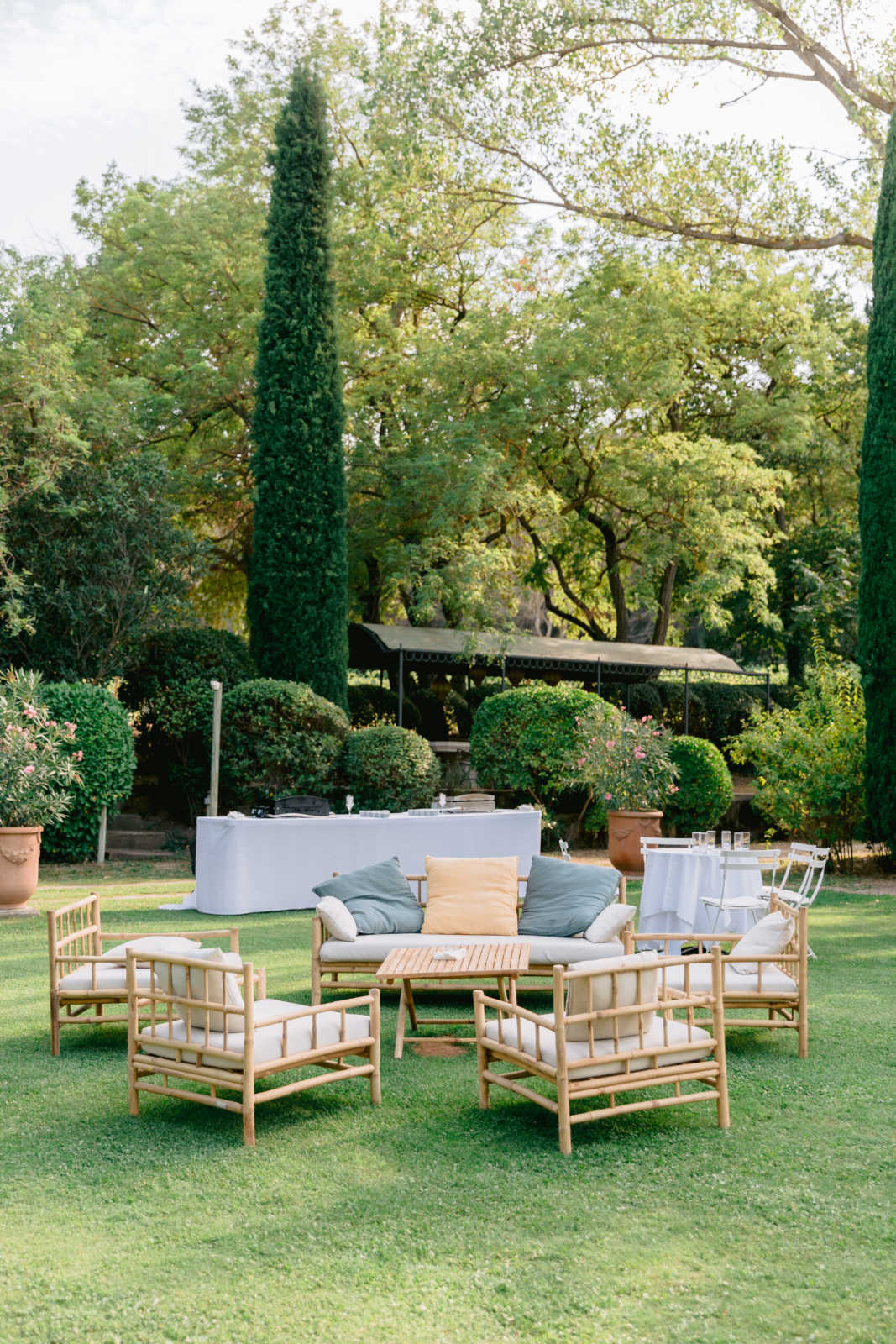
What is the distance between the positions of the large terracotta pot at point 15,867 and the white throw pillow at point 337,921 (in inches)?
176

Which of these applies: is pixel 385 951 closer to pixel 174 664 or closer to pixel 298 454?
pixel 174 664

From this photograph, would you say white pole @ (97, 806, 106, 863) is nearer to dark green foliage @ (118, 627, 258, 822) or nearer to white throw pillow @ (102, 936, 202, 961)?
dark green foliage @ (118, 627, 258, 822)

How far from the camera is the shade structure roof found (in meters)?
16.7

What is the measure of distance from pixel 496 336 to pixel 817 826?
8592 mm

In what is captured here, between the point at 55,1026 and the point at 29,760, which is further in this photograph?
the point at 29,760

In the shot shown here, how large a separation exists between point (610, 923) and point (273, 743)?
320 inches

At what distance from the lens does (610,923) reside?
6.39m

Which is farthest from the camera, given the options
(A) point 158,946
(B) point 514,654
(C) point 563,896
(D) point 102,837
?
(B) point 514,654

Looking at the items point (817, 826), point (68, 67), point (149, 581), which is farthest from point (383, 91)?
point (817, 826)

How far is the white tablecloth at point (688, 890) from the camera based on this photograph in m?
8.38

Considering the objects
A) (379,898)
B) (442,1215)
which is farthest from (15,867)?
(442,1215)

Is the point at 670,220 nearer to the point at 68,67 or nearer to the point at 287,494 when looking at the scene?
the point at 287,494

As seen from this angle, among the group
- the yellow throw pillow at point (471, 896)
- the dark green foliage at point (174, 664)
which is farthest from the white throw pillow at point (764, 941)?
the dark green foliage at point (174, 664)

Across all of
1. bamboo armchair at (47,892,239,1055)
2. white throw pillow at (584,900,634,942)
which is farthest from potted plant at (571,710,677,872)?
bamboo armchair at (47,892,239,1055)
